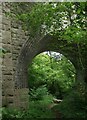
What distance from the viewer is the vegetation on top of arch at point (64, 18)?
641 cm

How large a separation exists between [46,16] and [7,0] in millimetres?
1915

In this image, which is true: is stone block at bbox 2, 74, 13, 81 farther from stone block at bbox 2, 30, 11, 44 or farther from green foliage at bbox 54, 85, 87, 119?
green foliage at bbox 54, 85, 87, 119

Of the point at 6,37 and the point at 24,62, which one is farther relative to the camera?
the point at 24,62

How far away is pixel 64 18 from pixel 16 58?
280cm

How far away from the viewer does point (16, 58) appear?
943 cm

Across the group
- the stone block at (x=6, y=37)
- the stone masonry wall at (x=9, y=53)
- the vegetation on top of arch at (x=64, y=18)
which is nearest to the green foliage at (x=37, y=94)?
the stone masonry wall at (x=9, y=53)

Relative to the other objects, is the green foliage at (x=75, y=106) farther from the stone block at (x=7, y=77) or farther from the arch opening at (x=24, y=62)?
the stone block at (x=7, y=77)

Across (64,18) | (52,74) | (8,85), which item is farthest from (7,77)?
(52,74)

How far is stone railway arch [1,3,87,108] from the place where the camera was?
28.3 feet

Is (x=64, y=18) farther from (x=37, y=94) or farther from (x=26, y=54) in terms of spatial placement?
(x=37, y=94)

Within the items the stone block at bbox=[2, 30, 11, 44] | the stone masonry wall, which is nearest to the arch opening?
the stone masonry wall

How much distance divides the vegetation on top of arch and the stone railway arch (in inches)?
54.0

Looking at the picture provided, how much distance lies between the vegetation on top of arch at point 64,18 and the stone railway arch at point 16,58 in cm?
137

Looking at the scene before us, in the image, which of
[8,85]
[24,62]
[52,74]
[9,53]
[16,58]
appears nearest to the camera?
[9,53]
